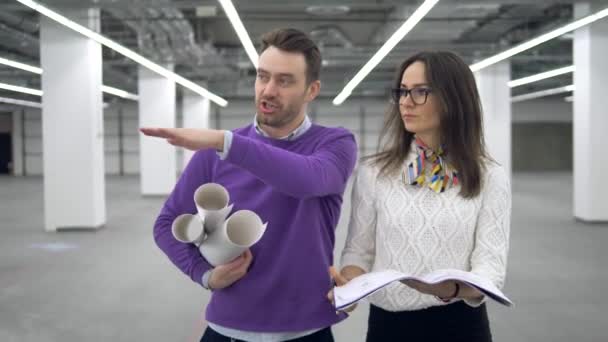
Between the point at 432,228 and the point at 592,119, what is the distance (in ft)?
30.7

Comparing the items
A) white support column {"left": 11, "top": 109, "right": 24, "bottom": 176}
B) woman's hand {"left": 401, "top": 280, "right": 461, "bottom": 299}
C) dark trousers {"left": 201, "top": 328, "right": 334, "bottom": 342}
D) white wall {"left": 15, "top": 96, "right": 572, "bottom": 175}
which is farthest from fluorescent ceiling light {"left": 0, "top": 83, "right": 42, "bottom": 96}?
woman's hand {"left": 401, "top": 280, "right": 461, "bottom": 299}

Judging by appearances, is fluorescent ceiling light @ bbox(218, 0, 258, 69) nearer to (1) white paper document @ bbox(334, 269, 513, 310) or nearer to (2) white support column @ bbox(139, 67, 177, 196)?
(1) white paper document @ bbox(334, 269, 513, 310)

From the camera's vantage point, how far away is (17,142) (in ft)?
82.5

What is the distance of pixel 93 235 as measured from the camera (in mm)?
8672

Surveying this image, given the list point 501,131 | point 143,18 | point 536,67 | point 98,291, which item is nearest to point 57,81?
point 143,18

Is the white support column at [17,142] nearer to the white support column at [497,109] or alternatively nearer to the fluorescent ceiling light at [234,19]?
the white support column at [497,109]

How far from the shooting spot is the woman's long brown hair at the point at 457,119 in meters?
1.41

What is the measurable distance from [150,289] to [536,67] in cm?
1497

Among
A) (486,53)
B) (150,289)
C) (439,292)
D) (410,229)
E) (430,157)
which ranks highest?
(486,53)

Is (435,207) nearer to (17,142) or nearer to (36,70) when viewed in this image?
(36,70)

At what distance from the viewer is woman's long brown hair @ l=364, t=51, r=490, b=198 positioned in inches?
55.4

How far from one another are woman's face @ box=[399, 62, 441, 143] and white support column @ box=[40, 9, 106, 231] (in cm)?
829

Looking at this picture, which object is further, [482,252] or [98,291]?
[98,291]

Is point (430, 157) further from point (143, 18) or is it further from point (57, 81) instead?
point (143, 18)
